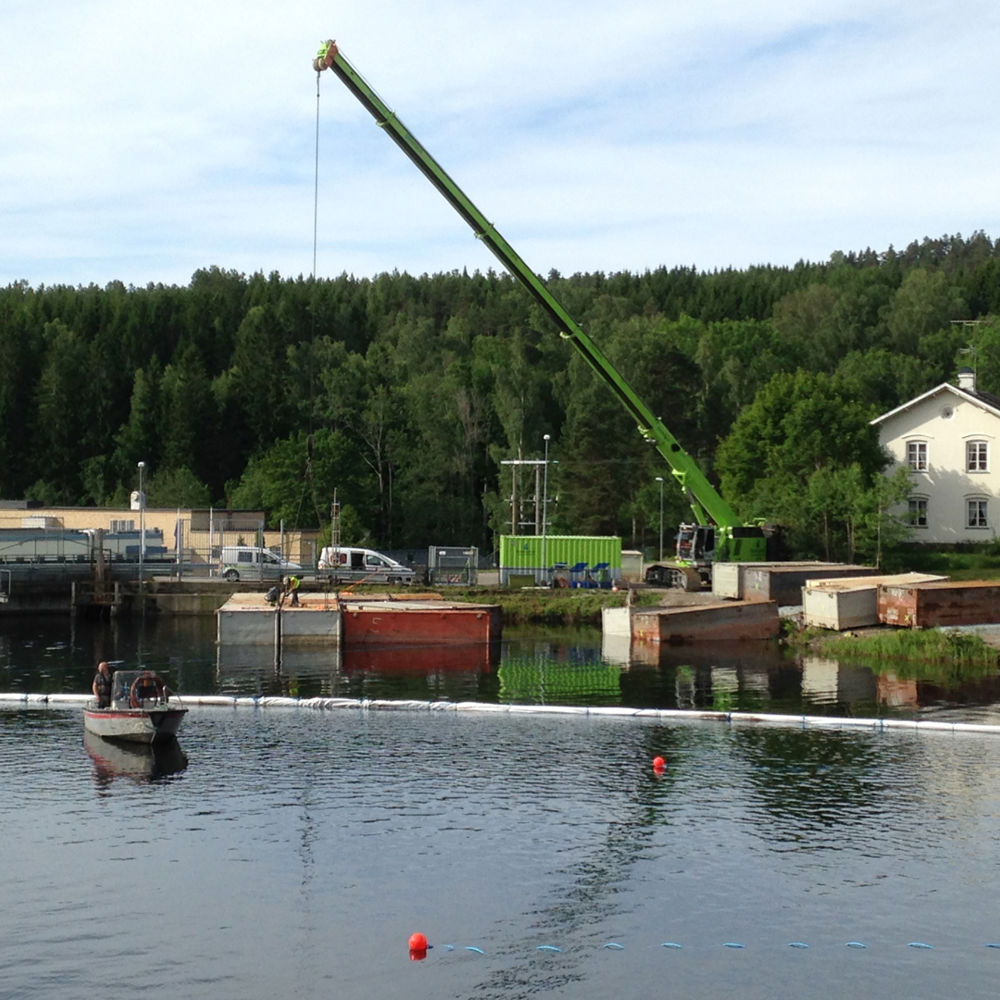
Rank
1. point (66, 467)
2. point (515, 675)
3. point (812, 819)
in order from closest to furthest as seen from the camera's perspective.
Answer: point (812, 819)
point (515, 675)
point (66, 467)

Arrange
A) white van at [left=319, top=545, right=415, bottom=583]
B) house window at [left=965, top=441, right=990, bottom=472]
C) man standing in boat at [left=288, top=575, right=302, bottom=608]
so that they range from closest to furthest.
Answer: man standing in boat at [left=288, top=575, right=302, bottom=608]
white van at [left=319, top=545, right=415, bottom=583]
house window at [left=965, top=441, right=990, bottom=472]

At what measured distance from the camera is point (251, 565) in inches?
3644

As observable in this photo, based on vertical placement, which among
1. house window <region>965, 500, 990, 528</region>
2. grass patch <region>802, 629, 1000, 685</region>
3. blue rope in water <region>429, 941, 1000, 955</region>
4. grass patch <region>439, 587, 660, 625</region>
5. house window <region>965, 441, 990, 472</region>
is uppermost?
house window <region>965, 441, 990, 472</region>

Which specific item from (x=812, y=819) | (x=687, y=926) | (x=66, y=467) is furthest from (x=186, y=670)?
(x=66, y=467)

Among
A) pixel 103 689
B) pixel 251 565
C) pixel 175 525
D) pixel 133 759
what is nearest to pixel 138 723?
pixel 133 759

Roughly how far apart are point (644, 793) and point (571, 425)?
3799 inches

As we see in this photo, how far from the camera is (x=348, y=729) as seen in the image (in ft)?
152

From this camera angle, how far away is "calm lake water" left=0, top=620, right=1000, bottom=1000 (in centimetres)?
2467

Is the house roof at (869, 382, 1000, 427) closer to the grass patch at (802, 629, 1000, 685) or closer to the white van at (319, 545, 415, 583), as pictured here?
the white van at (319, 545, 415, 583)

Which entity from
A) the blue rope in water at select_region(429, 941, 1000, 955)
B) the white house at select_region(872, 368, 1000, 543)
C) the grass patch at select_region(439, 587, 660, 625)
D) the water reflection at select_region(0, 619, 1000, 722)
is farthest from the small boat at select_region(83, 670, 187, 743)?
the white house at select_region(872, 368, 1000, 543)

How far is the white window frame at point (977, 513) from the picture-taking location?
9912 centimetres

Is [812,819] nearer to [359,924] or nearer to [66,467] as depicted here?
[359,924]

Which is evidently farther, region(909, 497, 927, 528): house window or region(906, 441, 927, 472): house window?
region(906, 441, 927, 472): house window

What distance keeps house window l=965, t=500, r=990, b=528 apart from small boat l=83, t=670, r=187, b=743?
7197 cm
